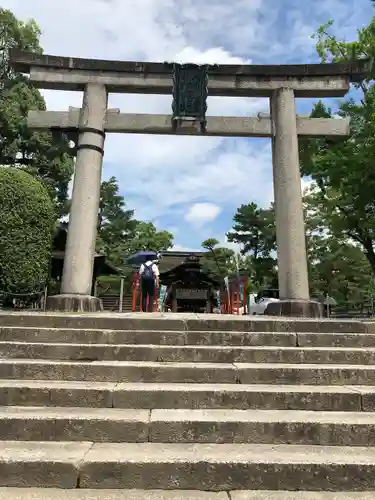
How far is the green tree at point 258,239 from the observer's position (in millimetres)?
28906

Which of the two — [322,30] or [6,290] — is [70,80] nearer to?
[6,290]

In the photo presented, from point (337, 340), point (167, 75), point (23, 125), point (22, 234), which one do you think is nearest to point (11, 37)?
point (23, 125)

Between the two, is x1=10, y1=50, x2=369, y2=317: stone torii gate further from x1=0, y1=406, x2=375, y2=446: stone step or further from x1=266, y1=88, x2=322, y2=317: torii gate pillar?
x1=0, y1=406, x2=375, y2=446: stone step

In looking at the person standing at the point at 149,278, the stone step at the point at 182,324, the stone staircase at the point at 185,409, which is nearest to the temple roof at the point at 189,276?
the person standing at the point at 149,278

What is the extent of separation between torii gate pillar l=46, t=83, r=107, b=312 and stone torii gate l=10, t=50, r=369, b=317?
0.08 ft

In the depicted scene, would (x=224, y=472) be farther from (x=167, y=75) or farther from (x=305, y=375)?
(x=167, y=75)

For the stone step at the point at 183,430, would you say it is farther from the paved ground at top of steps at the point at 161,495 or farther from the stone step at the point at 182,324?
the stone step at the point at 182,324

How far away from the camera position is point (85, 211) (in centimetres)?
860

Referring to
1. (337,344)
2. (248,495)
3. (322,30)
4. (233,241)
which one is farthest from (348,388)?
(233,241)

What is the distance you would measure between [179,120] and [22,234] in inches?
263

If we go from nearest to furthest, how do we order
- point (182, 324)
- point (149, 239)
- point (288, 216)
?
point (182, 324)
point (288, 216)
point (149, 239)

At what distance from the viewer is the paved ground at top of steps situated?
2539 millimetres

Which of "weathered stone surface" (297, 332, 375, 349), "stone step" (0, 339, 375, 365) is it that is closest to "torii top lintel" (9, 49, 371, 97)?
"weathered stone surface" (297, 332, 375, 349)

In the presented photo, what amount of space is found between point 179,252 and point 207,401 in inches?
1220
